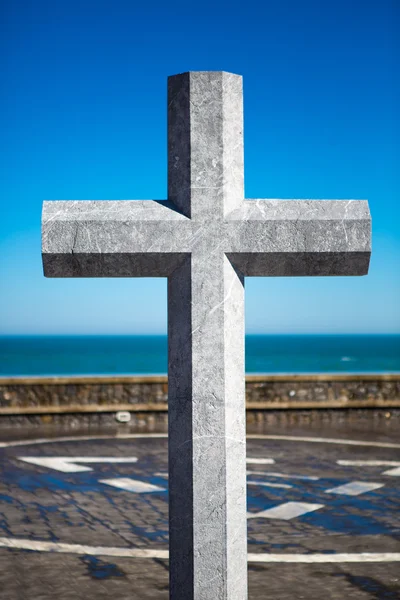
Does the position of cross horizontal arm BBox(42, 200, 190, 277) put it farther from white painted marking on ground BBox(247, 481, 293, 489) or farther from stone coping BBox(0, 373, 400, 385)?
stone coping BBox(0, 373, 400, 385)

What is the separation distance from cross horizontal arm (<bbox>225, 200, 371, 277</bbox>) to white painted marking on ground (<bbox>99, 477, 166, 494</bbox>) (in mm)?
7337

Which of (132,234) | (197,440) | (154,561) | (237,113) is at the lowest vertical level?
(154,561)

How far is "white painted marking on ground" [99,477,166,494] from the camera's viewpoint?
32.8ft

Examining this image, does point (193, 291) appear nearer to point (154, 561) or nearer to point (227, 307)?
point (227, 307)

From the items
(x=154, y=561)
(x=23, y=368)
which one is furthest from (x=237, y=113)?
(x=23, y=368)

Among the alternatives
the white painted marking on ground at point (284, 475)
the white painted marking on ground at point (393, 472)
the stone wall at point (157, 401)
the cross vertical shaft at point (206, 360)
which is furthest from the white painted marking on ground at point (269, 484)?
the cross vertical shaft at point (206, 360)

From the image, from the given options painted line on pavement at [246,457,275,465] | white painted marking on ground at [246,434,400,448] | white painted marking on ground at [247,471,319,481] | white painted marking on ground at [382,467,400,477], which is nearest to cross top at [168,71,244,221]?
white painted marking on ground at [247,471,319,481]

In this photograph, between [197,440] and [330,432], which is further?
[330,432]

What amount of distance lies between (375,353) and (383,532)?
89.5 meters

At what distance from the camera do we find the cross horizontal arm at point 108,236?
9.89 ft

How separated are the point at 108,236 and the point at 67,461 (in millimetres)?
9838

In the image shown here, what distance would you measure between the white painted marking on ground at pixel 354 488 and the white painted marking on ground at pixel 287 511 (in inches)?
32.7

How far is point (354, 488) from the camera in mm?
10180

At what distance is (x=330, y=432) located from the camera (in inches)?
619
